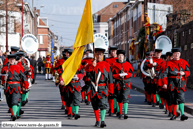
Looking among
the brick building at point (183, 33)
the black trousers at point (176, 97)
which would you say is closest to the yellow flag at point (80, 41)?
the black trousers at point (176, 97)

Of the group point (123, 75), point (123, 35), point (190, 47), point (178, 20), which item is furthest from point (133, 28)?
point (123, 75)

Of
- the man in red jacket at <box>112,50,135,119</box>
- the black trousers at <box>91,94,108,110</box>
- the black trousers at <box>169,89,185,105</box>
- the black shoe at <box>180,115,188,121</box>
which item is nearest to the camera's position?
the black trousers at <box>91,94,108,110</box>

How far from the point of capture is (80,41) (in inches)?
357

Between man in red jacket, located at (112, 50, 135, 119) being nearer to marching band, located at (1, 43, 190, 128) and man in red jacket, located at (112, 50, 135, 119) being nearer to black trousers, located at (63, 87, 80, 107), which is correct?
marching band, located at (1, 43, 190, 128)

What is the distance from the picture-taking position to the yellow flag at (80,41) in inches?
350

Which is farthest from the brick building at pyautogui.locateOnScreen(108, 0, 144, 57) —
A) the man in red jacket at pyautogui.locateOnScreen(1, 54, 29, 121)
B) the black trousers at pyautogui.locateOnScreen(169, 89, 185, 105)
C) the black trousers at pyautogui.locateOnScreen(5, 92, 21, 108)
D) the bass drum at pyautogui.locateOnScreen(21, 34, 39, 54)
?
the black trousers at pyautogui.locateOnScreen(5, 92, 21, 108)

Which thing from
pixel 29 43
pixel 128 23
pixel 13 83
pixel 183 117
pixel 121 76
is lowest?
pixel 183 117

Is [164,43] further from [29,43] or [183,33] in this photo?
[29,43]

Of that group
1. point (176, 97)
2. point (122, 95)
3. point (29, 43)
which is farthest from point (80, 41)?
point (29, 43)

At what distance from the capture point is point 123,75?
10.4 m

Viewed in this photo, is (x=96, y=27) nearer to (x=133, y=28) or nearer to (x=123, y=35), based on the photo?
(x=123, y=35)

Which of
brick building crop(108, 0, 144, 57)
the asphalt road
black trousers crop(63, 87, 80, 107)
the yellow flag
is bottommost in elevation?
the asphalt road

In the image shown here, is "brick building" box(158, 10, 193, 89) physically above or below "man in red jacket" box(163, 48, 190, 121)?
above

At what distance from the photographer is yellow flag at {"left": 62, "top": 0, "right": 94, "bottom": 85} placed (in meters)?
8.89
